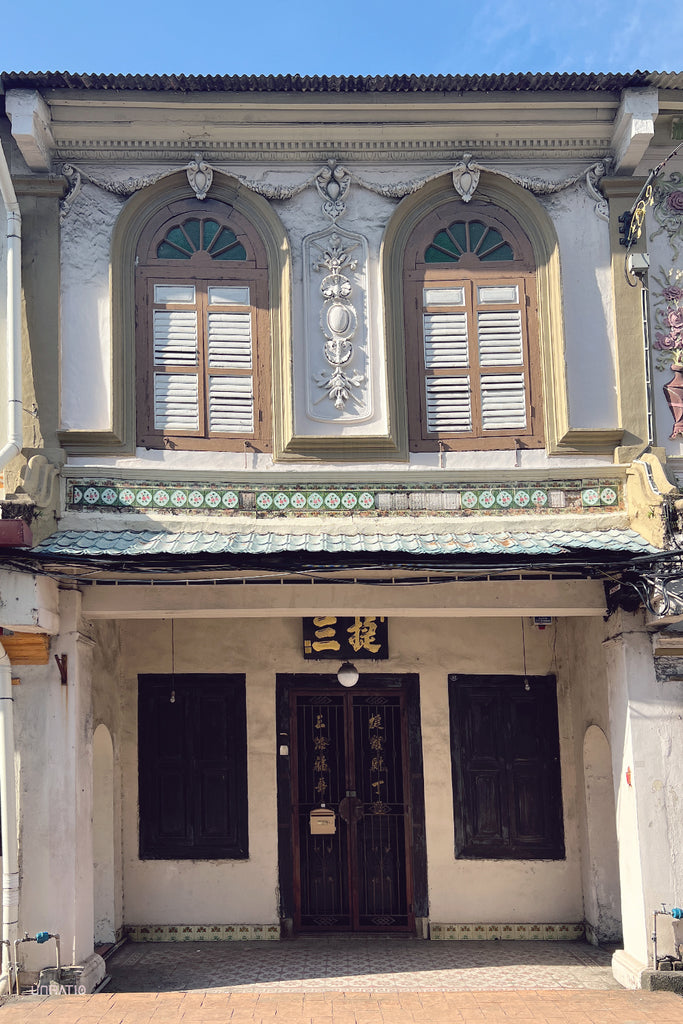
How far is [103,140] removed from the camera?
10734mm

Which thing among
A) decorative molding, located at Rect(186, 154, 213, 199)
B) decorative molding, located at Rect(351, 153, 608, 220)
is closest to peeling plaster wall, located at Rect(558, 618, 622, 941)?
decorative molding, located at Rect(351, 153, 608, 220)

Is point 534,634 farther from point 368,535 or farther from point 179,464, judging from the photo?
point 179,464

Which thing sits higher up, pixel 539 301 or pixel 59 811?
pixel 539 301

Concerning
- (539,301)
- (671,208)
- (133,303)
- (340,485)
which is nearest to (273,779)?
(340,485)

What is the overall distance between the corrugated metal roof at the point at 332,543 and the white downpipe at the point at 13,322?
3.09ft

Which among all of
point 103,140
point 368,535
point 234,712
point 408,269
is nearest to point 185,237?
point 103,140

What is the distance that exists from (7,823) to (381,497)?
14.6 feet

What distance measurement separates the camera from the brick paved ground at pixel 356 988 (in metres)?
8.76

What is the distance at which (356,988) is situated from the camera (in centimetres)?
988

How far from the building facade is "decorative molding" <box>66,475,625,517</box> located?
36 millimetres

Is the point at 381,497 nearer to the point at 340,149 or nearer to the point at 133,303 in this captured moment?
the point at 133,303

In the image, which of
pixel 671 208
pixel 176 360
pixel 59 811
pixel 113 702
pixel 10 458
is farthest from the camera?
pixel 113 702

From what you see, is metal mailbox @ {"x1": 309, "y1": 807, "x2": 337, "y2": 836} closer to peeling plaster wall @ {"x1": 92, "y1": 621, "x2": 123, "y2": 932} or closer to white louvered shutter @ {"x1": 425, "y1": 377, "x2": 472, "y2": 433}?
peeling plaster wall @ {"x1": 92, "y1": 621, "x2": 123, "y2": 932}

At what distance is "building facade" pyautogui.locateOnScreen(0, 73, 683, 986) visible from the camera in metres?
9.74
